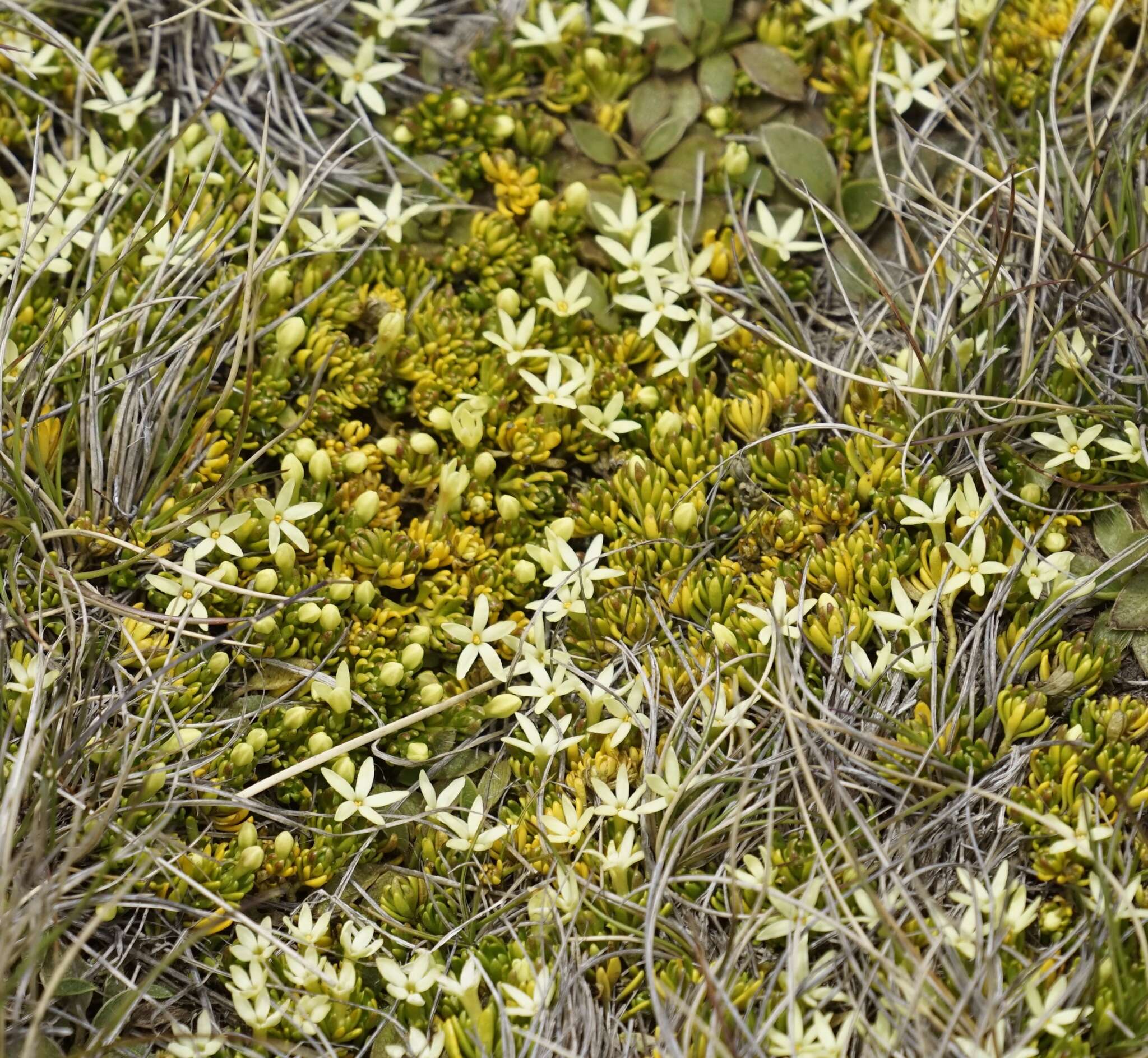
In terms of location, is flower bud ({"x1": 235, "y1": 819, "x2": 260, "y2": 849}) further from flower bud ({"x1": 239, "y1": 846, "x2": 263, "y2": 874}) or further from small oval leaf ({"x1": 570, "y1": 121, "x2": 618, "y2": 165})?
small oval leaf ({"x1": 570, "y1": 121, "x2": 618, "y2": 165})

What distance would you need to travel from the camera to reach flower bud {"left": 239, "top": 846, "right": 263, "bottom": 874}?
2.57 meters

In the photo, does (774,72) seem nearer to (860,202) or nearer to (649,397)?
(860,202)

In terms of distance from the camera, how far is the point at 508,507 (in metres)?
3.07

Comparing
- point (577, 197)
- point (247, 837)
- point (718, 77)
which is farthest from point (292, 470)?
point (718, 77)

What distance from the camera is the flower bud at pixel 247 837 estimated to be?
2600 mm

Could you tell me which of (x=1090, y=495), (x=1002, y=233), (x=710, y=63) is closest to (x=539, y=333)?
(x=710, y=63)

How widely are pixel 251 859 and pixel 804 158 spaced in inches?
103

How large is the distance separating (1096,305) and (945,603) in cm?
103

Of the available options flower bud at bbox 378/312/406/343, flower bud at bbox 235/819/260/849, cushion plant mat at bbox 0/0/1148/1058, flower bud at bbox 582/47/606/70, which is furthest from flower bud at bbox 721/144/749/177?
flower bud at bbox 235/819/260/849

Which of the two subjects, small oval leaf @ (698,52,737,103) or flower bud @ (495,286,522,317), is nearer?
flower bud @ (495,286,522,317)

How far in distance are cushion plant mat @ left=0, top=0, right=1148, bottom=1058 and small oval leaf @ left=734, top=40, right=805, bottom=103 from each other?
0.02 metres

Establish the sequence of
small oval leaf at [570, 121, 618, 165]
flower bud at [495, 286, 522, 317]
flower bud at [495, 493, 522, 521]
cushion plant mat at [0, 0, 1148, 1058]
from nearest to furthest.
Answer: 1. cushion plant mat at [0, 0, 1148, 1058]
2. flower bud at [495, 493, 522, 521]
3. flower bud at [495, 286, 522, 317]
4. small oval leaf at [570, 121, 618, 165]

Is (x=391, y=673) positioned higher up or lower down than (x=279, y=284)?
lower down

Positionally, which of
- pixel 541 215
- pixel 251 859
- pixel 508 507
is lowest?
pixel 251 859
